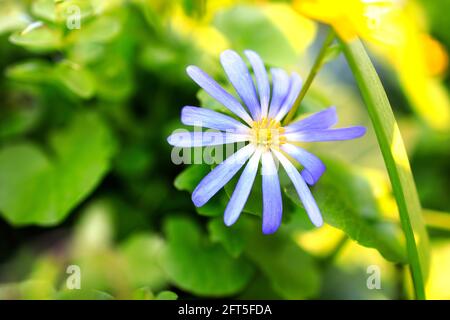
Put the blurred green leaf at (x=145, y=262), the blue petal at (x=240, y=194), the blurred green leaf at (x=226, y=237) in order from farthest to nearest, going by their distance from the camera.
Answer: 1. the blurred green leaf at (x=145, y=262)
2. the blurred green leaf at (x=226, y=237)
3. the blue petal at (x=240, y=194)

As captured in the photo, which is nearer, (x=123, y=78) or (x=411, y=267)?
(x=411, y=267)

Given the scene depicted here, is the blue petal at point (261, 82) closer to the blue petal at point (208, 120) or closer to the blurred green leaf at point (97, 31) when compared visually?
the blue petal at point (208, 120)

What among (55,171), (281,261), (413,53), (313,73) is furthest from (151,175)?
(413,53)

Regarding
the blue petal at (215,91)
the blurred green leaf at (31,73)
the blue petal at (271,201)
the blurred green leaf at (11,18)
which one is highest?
the blurred green leaf at (11,18)

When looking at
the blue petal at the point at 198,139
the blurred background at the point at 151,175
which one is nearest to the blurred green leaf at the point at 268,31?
the blurred background at the point at 151,175

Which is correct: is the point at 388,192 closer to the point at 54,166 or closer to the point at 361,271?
the point at 361,271
